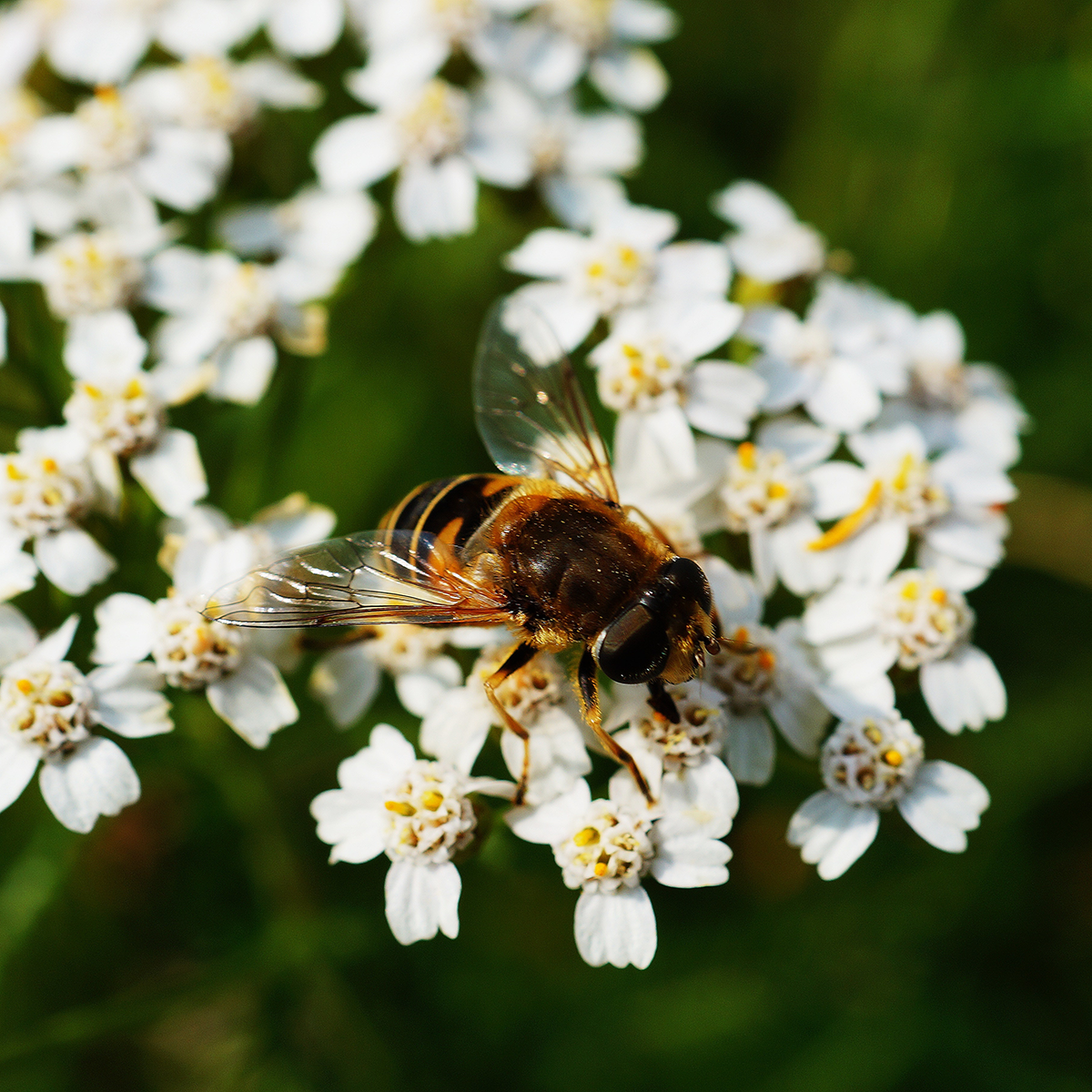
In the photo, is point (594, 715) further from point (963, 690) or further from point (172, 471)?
point (172, 471)

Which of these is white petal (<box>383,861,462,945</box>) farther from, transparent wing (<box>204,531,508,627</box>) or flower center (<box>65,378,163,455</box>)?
flower center (<box>65,378,163,455</box>)

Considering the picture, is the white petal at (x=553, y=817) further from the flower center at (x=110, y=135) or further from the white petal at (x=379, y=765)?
the flower center at (x=110, y=135)

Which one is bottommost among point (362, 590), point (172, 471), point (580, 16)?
point (172, 471)

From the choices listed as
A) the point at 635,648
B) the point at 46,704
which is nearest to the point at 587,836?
the point at 635,648

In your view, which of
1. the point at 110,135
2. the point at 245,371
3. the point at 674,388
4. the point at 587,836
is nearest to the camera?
the point at 587,836

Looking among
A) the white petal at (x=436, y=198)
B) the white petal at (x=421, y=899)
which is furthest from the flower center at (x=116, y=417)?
the white petal at (x=421, y=899)

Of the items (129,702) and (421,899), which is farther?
Answer: (129,702)
